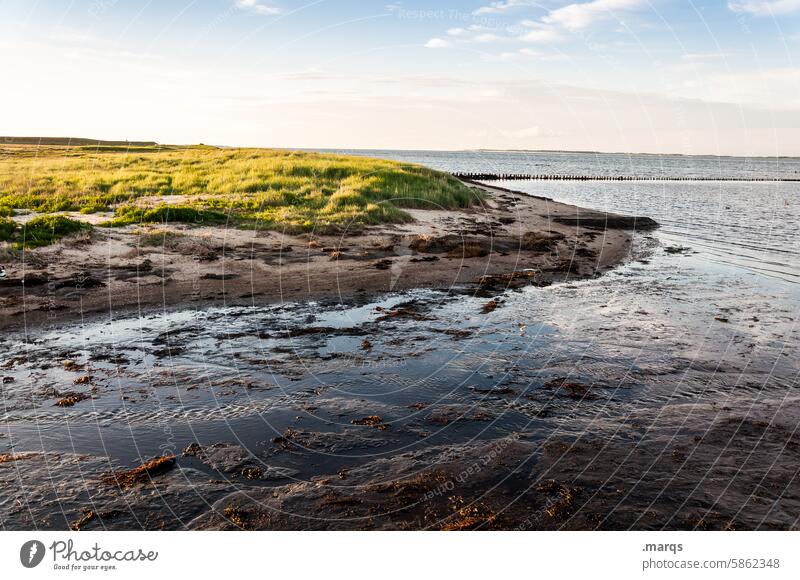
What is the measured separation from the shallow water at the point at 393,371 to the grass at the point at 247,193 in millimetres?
12724

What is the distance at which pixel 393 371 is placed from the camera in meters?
11.3

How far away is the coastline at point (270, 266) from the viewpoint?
1570cm

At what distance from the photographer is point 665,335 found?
45.8ft

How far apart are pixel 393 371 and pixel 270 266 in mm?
10325

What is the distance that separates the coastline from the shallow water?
4.89 feet

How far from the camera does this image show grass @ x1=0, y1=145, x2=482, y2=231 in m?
26.9

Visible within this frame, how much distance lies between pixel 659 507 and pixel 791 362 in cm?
791

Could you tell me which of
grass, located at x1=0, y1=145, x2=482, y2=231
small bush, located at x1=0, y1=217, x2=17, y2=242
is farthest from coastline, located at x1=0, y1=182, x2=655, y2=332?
grass, located at x1=0, y1=145, x2=482, y2=231

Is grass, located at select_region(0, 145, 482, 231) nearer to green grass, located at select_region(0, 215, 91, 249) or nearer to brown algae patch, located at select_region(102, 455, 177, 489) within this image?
green grass, located at select_region(0, 215, 91, 249)

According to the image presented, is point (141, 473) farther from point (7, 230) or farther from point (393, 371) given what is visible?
point (7, 230)

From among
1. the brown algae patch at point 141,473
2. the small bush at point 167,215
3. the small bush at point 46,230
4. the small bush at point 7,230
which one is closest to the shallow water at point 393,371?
the brown algae patch at point 141,473

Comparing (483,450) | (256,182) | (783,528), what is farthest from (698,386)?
(256,182)

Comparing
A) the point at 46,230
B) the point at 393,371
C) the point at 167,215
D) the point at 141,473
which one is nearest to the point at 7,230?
the point at 46,230

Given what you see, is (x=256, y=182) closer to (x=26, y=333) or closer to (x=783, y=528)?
(x=26, y=333)
